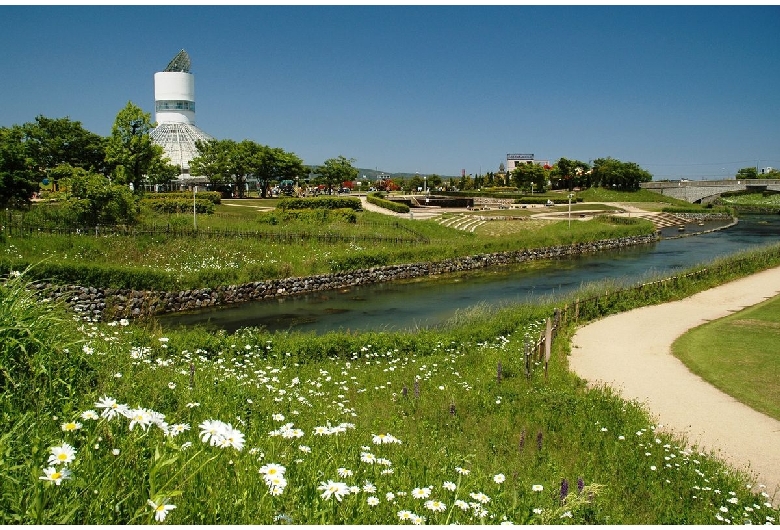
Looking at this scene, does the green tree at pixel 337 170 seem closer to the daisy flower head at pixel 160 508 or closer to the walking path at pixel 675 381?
the walking path at pixel 675 381

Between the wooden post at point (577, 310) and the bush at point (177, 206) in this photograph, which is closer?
the wooden post at point (577, 310)

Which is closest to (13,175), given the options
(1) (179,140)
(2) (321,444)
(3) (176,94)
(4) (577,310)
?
(4) (577,310)

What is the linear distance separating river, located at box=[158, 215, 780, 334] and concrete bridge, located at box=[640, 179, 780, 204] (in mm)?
51244

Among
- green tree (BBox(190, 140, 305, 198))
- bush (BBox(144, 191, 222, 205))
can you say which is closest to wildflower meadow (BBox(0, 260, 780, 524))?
bush (BBox(144, 191, 222, 205))

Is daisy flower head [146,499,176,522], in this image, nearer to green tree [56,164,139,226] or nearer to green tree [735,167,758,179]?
green tree [56,164,139,226]

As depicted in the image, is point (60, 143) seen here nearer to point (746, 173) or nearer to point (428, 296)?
point (428, 296)

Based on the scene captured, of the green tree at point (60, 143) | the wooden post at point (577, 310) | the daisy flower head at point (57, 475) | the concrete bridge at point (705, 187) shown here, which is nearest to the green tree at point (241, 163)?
the green tree at point (60, 143)

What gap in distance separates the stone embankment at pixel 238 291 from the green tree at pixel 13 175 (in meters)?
13.6

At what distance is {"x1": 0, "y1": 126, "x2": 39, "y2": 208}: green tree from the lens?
3073 centimetres

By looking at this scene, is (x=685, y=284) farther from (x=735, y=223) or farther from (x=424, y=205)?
(x=735, y=223)

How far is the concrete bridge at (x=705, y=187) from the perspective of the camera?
85.2m

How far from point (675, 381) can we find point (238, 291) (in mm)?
17489

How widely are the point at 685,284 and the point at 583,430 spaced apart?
59.4ft

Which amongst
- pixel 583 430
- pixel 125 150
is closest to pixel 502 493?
pixel 583 430
